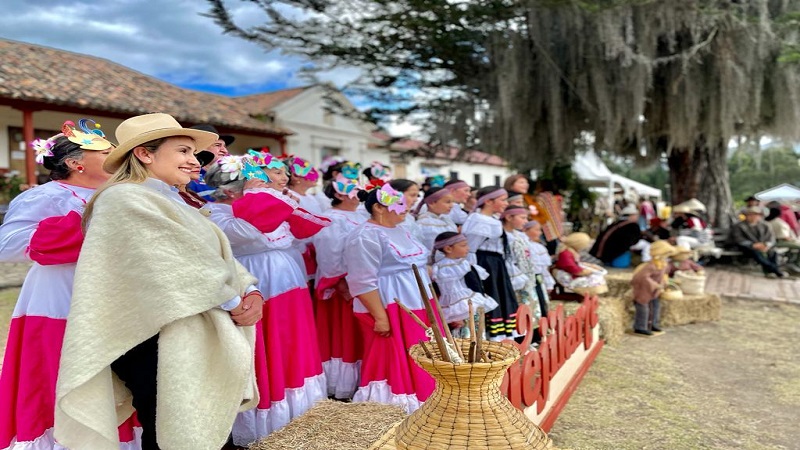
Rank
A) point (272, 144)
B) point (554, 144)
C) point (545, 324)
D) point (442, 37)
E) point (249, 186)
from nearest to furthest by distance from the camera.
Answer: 1. point (249, 186)
2. point (545, 324)
3. point (442, 37)
4. point (554, 144)
5. point (272, 144)

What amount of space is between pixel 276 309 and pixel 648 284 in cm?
487

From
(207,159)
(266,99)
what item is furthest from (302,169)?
(266,99)

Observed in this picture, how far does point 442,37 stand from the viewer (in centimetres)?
842

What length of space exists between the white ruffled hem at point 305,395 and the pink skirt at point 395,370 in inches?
11.8

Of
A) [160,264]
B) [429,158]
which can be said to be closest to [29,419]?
[160,264]

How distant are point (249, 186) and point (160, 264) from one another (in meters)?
1.32

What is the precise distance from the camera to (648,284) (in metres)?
6.33

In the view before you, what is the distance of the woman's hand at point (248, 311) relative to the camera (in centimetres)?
191

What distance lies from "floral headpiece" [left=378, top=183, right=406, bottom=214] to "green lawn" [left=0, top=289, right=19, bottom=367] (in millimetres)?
3697

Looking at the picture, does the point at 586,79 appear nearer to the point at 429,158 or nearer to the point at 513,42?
the point at 513,42

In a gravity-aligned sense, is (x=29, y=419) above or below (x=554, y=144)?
below

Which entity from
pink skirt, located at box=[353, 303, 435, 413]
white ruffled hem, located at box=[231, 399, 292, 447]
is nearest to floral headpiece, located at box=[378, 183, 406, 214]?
pink skirt, located at box=[353, 303, 435, 413]

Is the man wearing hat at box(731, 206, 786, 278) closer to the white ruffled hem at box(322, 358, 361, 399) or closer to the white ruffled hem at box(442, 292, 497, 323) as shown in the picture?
the white ruffled hem at box(442, 292, 497, 323)

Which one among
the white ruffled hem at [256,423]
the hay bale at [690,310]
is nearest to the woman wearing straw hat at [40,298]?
the white ruffled hem at [256,423]
